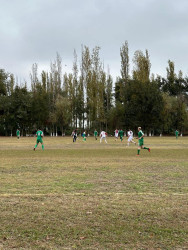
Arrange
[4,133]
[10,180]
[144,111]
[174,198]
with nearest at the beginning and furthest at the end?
[174,198] < [10,180] < [144,111] < [4,133]

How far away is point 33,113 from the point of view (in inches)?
2827

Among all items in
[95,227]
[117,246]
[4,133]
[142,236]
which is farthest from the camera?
[4,133]

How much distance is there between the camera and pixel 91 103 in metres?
67.7

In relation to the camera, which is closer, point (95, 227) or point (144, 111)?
point (95, 227)

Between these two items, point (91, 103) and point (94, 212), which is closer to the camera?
point (94, 212)

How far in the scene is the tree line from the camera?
67.9 metres

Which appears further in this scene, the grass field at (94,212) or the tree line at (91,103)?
the tree line at (91,103)

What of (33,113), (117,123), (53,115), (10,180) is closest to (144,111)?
(117,123)

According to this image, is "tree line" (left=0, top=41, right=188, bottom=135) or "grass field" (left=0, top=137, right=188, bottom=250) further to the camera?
"tree line" (left=0, top=41, right=188, bottom=135)

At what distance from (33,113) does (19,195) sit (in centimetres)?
6603

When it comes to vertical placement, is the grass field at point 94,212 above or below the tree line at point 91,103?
below

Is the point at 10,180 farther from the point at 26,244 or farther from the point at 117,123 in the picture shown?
the point at 117,123

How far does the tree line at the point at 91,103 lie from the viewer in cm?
6794

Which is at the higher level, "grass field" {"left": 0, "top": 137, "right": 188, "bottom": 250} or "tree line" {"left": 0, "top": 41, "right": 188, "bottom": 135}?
"tree line" {"left": 0, "top": 41, "right": 188, "bottom": 135}
